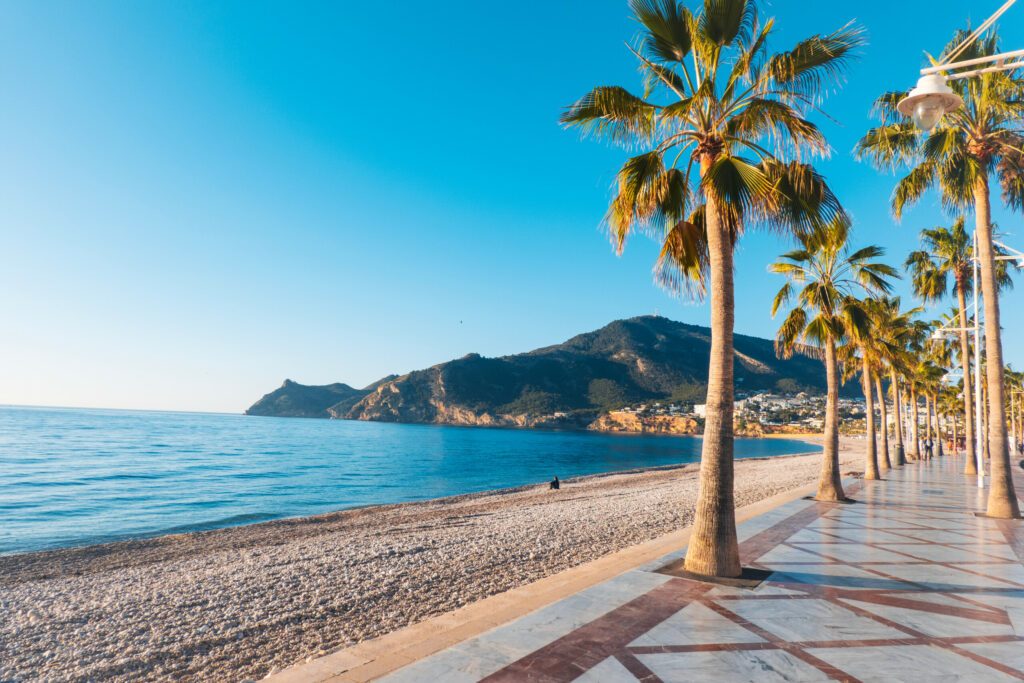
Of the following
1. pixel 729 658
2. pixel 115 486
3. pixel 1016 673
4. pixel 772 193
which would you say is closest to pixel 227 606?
pixel 729 658

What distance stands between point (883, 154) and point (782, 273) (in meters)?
3.44

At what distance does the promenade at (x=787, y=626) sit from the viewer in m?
4.02

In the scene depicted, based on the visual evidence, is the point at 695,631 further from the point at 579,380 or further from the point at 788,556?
the point at 579,380

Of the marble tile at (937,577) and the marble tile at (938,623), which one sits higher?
the marble tile at (938,623)

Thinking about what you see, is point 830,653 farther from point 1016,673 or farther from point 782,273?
point 782,273

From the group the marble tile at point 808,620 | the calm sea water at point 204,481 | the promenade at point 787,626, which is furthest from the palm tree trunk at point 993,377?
the calm sea water at point 204,481

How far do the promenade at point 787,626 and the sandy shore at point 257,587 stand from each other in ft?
7.65

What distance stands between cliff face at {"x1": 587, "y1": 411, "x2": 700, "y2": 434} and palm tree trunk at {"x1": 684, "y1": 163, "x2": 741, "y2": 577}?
120392 mm

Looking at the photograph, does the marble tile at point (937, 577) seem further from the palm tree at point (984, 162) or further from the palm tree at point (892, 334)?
the palm tree at point (892, 334)

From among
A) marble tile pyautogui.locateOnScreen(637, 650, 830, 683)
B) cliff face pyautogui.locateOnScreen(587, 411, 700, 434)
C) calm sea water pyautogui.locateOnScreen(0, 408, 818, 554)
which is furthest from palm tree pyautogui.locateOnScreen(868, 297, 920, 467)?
cliff face pyautogui.locateOnScreen(587, 411, 700, 434)

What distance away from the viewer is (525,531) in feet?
43.2

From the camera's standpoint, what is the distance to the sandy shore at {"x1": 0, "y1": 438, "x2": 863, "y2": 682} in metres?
5.96

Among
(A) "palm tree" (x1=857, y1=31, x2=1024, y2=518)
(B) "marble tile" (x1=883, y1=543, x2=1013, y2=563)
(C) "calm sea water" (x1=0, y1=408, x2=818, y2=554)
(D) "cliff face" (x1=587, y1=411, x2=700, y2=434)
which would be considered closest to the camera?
(B) "marble tile" (x1=883, y1=543, x2=1013, y2=563)

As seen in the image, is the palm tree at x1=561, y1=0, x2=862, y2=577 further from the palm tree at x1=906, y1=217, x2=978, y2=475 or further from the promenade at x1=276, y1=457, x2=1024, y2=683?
the palm tree at x1=906, y1=217, x2=978, y2=475
